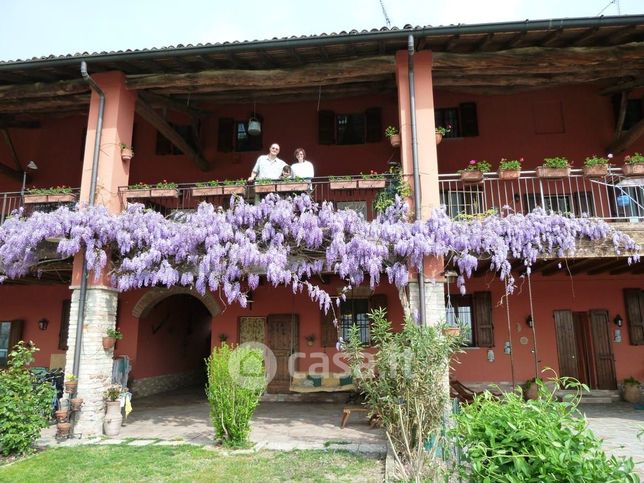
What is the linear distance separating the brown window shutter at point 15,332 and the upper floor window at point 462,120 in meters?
11.3

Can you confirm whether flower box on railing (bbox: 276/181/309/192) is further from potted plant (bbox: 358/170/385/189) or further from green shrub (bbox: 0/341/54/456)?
green shrub (bbox: 0/341/54/456)

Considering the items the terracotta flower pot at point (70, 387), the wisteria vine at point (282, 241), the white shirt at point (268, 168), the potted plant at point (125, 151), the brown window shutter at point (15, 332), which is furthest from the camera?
the brown window shutter at point (15, 332)

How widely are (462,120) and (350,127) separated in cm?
259

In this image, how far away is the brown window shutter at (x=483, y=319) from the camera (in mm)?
9977

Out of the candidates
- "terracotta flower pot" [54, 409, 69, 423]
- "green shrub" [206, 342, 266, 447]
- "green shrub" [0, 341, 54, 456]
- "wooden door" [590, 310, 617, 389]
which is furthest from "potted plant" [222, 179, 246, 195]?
"wooden door" [590, 310, 617, 389]

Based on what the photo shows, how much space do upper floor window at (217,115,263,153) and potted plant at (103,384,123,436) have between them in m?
6.06

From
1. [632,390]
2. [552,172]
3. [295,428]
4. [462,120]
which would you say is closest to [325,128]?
[462,120]

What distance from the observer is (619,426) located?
7152 mm

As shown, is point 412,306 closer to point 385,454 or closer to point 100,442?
point 385,454

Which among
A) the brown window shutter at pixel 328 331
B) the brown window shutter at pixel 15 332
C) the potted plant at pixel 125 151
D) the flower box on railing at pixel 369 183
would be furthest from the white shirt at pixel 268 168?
the brown window shutter at pixel 15 332

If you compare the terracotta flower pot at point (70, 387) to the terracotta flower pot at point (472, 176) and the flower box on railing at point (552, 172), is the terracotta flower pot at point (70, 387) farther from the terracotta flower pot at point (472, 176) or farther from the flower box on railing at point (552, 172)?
the flower box on railing at point (552, 172)

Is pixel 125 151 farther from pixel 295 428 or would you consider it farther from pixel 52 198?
pixel 295 428

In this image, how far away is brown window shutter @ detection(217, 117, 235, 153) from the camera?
35.8 feet

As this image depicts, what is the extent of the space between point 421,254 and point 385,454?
2669mm
